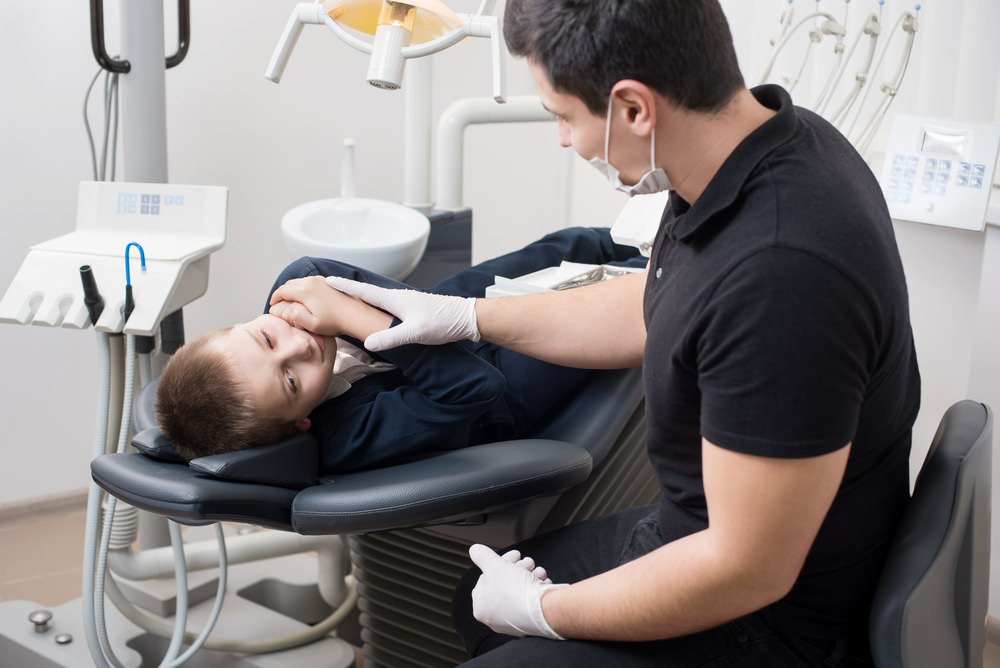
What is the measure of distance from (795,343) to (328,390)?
77 centimetres

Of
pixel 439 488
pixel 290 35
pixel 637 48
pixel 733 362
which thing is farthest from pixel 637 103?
pixel 290 35

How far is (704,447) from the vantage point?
2.80 feet

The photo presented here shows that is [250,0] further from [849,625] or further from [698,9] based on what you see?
[849,625]

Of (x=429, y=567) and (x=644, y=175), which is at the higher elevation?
(x=644, y=175)

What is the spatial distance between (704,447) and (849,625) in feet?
1.04

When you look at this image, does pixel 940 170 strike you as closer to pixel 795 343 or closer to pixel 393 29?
pixel 393 29

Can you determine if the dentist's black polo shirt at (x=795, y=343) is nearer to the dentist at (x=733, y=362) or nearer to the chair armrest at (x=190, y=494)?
the dentist at (x=733, y=362)

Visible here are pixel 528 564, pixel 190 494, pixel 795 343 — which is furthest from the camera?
pixel 528 564

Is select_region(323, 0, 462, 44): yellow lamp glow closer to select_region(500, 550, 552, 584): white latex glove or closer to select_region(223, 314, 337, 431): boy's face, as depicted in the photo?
select_region(223, 314, 337, 431): boy's face

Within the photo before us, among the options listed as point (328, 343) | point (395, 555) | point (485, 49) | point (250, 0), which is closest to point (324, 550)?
point (395, 555)

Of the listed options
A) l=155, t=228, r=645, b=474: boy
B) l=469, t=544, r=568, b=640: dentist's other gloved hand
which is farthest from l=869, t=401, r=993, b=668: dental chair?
l=155, t=228, r=645, b=474: boy

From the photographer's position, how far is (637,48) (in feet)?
2.75

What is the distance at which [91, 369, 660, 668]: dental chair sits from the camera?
1.04 metres

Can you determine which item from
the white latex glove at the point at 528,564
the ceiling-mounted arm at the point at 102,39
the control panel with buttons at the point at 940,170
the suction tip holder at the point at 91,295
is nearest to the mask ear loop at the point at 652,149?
the white latex glove at the point at 528,564
